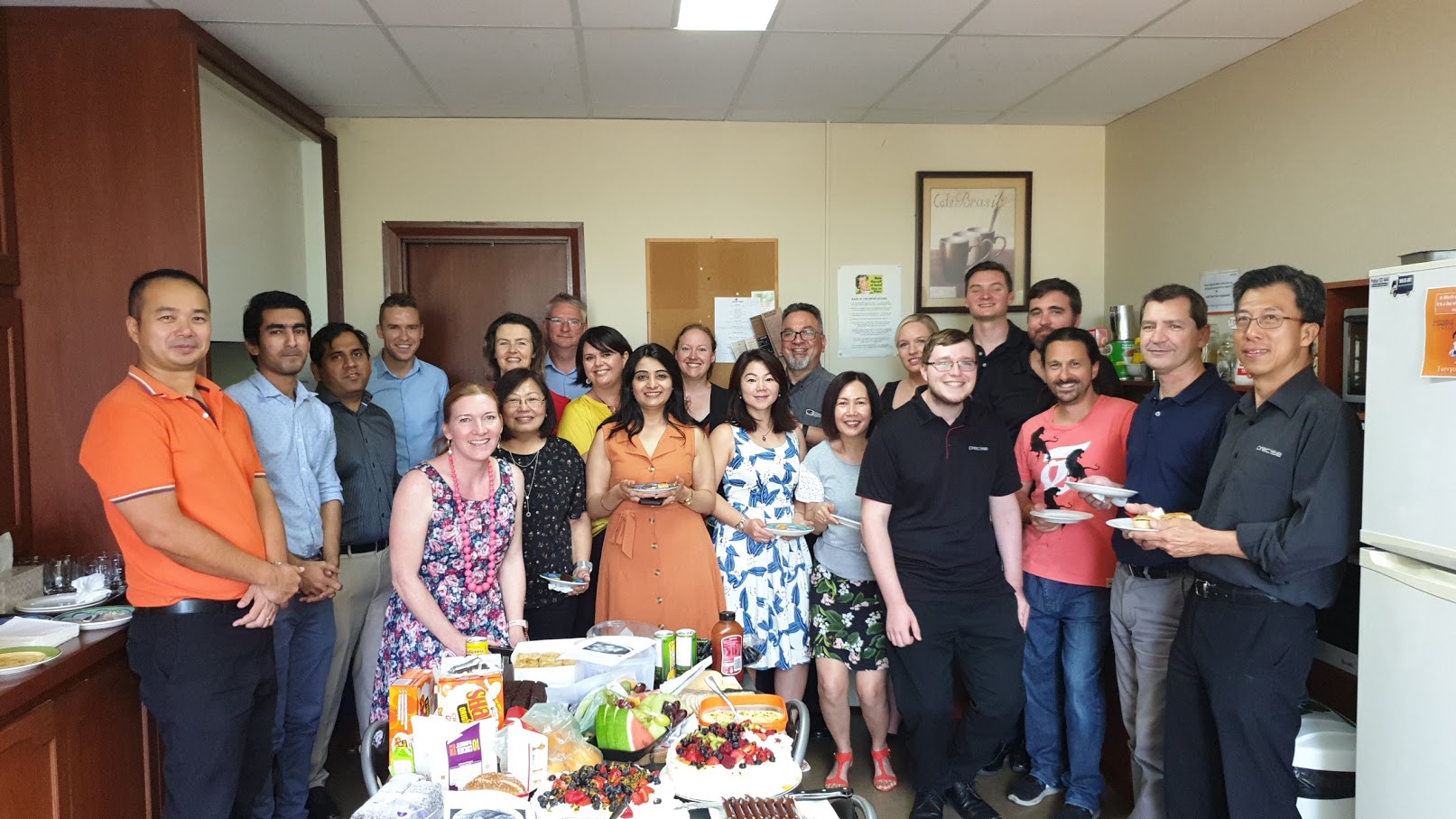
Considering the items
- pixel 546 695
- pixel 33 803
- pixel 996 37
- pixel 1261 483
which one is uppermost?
pixel 996 37

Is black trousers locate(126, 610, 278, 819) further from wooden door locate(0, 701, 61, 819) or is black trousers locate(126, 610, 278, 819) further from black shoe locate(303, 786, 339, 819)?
black shoe locate(303, 786, 339, 819)

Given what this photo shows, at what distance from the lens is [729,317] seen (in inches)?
185

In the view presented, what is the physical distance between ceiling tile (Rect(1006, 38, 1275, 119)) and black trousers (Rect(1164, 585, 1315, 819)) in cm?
239

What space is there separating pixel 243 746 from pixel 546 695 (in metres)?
1.09

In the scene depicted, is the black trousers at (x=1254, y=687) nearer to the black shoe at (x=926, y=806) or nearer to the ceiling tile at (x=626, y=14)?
the black shoe at (x=926, y=806)

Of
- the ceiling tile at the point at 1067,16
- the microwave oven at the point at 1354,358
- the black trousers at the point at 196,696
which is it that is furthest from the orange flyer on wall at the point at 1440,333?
the black trousers at the point at 196,696

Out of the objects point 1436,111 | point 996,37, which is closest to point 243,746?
point 996,37

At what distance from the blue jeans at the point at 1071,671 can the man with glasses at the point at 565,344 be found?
2077 millimetres

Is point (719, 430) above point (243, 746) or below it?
above

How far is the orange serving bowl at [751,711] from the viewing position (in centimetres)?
181

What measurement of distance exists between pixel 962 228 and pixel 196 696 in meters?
4.12

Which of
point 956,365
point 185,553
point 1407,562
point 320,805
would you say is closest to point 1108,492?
point 956,365

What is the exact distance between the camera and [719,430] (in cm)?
315

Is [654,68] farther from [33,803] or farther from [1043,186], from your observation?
[33,803]
